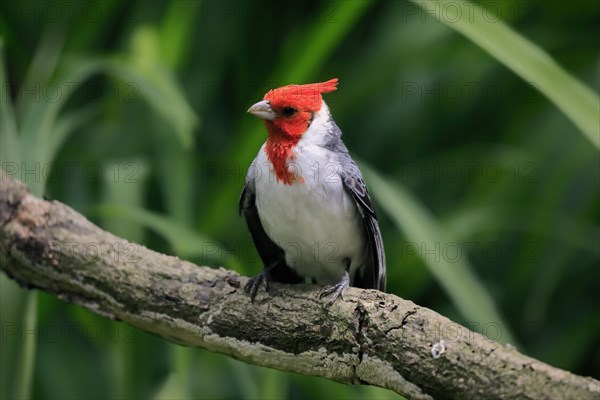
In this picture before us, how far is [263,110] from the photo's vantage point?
1984 millimetres

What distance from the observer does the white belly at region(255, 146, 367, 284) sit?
1.95 meters

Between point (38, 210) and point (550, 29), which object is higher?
point (550, 29)

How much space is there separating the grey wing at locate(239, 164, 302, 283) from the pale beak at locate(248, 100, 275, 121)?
146 millimetres

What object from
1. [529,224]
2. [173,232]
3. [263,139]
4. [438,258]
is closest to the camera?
[173,232]

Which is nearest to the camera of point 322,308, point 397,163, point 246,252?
point 322,308

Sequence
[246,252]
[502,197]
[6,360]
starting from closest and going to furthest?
1. [6,360]
2. [246,252]
3. [502,197]

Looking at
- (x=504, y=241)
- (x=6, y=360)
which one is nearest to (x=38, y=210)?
(x=6, y=360)

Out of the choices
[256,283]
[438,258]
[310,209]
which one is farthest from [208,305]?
[438,258]

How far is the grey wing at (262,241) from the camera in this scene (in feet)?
6.83

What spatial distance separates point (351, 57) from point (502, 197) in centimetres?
88

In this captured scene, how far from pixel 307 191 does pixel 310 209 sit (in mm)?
44

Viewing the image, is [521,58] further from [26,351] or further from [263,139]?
[26,351]

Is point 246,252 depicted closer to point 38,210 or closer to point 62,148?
point 62,148

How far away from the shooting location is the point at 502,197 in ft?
10.1
